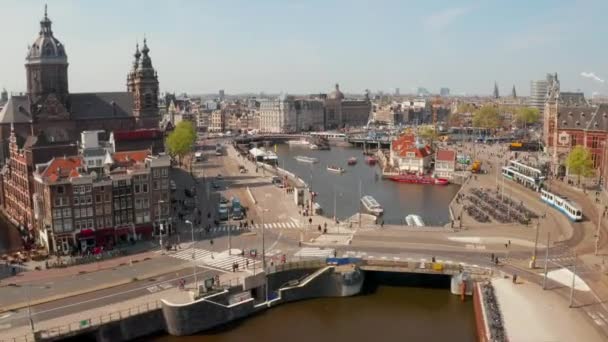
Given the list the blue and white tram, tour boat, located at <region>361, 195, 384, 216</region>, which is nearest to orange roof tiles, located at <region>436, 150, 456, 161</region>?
the blue and white tram

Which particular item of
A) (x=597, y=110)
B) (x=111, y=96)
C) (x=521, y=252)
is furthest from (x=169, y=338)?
(x=597, y=110)

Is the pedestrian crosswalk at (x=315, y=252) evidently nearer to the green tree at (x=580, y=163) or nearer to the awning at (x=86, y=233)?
the awning at (x=86, y=233)

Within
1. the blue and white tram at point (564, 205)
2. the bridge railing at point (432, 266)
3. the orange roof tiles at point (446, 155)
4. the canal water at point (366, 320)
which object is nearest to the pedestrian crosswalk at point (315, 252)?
the bridge railing at point (432, 266)

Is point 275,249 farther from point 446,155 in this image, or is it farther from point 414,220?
point 446,155

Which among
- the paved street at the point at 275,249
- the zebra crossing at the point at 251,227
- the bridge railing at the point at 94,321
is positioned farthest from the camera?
the zebra crossing at the point at 251,227

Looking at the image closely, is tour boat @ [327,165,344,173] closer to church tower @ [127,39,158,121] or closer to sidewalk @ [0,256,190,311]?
church tower @ [127,39,158,121]

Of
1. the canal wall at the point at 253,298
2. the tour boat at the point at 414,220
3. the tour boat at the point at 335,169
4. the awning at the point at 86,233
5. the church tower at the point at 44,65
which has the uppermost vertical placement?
the church tower at the point at 44,65

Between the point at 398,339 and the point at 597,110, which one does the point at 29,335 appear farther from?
the point at 597,110
